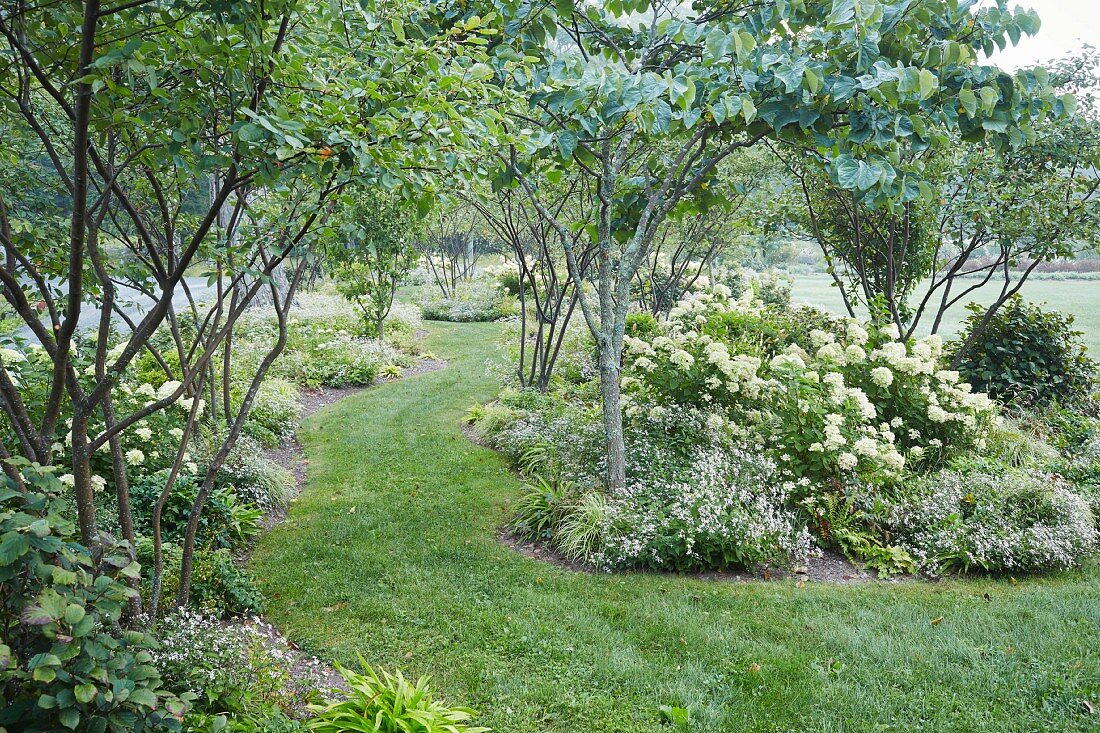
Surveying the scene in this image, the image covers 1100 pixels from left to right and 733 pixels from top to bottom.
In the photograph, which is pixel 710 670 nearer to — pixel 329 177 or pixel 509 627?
pixel 509 627

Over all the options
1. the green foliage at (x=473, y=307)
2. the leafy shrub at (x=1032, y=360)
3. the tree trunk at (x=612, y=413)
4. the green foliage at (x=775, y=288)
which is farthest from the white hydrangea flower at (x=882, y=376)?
the green foliage at (x=473, y=307)

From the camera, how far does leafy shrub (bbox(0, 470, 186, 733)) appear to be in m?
1.74

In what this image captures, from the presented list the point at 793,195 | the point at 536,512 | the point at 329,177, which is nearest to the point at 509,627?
the point at 536,512

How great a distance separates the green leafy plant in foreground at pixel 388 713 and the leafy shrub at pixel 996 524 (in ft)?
11.6

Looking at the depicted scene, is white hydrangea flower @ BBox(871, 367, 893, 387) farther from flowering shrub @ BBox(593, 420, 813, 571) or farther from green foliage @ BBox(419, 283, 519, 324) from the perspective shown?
green foliage @ BBox(419, 283, 519, 324)

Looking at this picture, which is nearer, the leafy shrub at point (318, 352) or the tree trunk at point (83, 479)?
the tree trunk at point (83, 479)

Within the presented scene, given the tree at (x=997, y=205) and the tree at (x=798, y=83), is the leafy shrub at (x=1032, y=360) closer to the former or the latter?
the tree at (x=997, y=205)

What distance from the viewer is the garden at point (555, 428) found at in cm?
250

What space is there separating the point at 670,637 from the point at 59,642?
2.96m

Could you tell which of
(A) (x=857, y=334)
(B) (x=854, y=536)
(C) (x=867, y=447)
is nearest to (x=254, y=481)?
(B) (x=854, y=536)

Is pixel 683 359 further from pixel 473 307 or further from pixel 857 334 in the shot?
pixel 473 307

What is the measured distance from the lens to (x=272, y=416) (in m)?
7.87

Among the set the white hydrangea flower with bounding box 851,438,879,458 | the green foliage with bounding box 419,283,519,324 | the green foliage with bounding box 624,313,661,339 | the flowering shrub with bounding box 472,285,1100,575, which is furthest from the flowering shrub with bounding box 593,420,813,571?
the green foliage with bounding box 419,283,519,324

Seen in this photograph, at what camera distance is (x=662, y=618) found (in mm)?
4004
